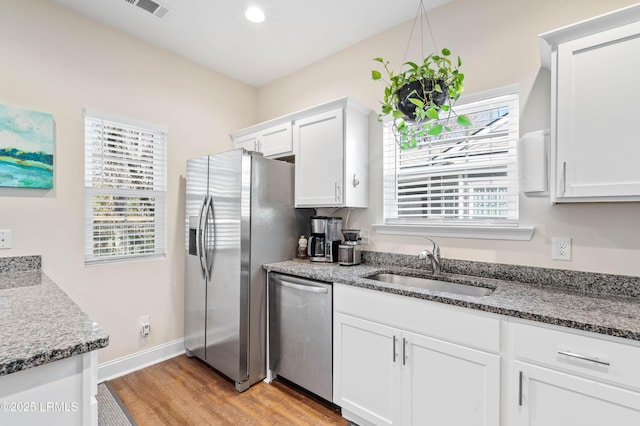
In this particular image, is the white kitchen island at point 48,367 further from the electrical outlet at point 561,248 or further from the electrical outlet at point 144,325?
the electrical outlet at point 561,248

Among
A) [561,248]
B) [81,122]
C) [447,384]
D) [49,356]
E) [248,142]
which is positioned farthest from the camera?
[248,142]

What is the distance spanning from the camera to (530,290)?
170 cm

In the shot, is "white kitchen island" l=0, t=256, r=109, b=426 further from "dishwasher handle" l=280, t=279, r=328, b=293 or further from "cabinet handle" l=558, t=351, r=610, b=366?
"cabinet handle" l=558, t=351, r=610, b=366

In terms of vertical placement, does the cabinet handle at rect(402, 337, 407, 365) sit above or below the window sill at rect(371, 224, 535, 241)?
below

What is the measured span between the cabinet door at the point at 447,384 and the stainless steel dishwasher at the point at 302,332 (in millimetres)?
572

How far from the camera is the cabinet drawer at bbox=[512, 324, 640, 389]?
3.73 ft

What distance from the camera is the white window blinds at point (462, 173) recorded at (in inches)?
78.4

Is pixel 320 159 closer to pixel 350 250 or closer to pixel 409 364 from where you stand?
pixel 350 250

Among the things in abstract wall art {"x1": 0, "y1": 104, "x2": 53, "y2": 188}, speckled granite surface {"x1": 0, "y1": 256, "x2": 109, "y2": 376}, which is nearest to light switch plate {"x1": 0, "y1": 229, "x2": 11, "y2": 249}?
abstract wall art {"x1": 0, "y1": 104, "x2": 53, "y2": 188}

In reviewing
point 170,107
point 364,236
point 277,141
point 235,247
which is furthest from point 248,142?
point 364,236

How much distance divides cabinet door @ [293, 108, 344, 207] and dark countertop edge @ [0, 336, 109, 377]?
5.72 ft

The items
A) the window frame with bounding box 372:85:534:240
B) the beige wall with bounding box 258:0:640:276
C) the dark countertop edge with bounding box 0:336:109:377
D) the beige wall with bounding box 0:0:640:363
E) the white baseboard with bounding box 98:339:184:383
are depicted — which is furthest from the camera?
the white baseboard with bounding box 98:339:184:383

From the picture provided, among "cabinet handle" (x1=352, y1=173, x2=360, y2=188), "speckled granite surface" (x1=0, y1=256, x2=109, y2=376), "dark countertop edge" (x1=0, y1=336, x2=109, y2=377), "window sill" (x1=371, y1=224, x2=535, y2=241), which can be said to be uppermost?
"cabinet handle" (x1=352, y1=173, x2=360, y2=188)

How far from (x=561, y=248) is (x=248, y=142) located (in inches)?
105
